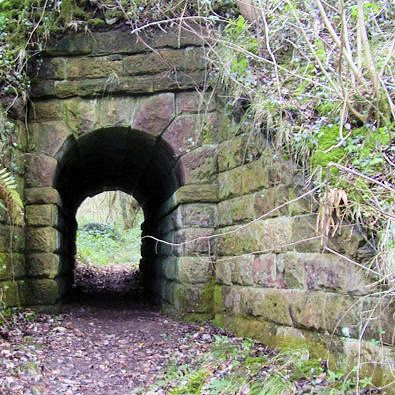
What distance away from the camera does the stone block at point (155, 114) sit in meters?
6.60

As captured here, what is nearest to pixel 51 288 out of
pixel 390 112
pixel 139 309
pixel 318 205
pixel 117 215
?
pixel 139 309

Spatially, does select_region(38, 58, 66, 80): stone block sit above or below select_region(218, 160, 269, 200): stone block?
above

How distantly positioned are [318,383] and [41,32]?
529 centimetres

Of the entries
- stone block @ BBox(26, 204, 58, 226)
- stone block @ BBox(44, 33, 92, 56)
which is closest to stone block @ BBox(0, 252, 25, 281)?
stone block @ BBox(26, 204, 58, 226)

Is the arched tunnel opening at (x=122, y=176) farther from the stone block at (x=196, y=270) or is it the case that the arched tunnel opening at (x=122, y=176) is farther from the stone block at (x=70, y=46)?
the stone block at (x=70, y=46)

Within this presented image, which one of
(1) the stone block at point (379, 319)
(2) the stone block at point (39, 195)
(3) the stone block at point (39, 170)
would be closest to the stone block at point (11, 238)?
(2) the stone block at point (39, 195)

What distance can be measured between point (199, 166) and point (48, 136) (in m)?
1.96

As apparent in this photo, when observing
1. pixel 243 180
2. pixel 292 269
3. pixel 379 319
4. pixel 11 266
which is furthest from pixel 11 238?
pixel 379 319

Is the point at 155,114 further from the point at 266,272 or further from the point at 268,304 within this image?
the point at 268,304

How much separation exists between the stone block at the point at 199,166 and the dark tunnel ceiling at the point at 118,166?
212mm

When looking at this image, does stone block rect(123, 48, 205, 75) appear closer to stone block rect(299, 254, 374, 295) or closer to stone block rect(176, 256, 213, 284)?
stone block rect(176, 256, 213, 284)

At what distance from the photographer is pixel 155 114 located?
6.61 meters

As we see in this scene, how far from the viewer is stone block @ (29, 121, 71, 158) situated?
650cm

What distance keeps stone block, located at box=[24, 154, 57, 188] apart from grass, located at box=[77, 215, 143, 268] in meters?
8.79
